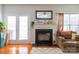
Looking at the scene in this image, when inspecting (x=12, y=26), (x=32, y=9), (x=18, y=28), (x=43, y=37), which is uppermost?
(x=32, y=9)

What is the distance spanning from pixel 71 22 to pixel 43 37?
1810mm

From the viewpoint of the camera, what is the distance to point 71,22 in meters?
8.65

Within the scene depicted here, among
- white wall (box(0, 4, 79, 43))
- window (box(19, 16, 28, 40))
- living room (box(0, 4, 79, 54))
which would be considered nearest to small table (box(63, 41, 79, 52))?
living room (box(0, 4, 79, 54))

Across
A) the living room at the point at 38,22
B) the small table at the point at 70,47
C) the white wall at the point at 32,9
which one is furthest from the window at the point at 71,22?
the small table at the point at 70,47

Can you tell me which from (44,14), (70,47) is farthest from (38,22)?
(70,47)

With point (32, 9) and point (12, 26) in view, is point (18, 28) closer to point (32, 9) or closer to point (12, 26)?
point (12, 26)

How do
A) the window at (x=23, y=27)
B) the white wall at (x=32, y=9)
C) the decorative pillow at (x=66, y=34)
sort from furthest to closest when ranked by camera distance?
the window at (x=23, y=27)
the white wall at (x=32, y=9)
the decorative pillow at (x=66, y=34)

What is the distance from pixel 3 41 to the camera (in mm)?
6969

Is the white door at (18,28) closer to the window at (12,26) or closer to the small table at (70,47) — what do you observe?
the window at (12,26)

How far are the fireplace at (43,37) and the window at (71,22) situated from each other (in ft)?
3.23

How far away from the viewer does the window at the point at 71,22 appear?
338 inches

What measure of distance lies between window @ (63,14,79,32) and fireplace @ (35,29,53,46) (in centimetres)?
98

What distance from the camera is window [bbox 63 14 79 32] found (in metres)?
8.59
